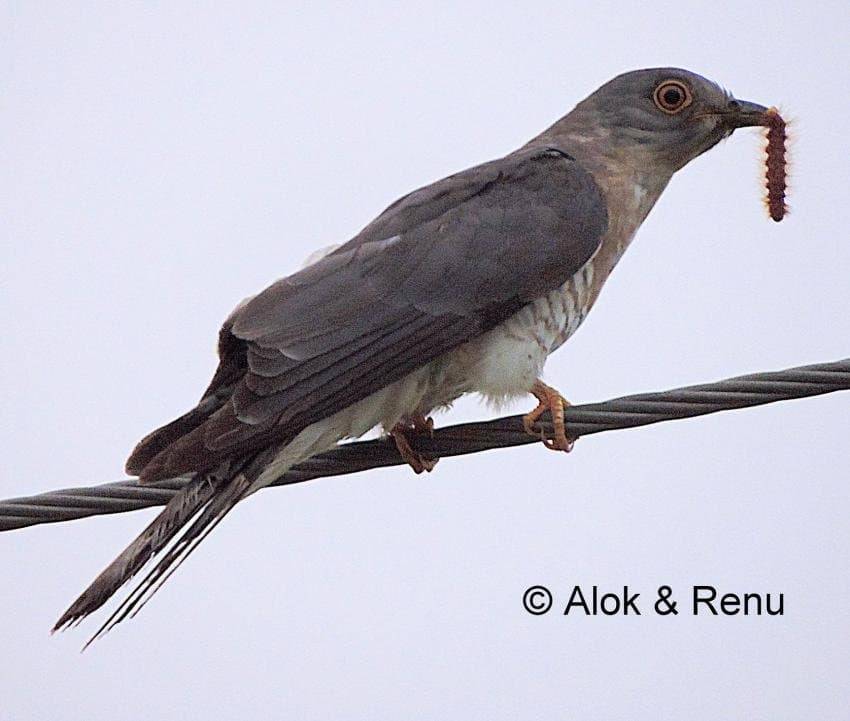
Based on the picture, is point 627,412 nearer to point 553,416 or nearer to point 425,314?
point 553,416

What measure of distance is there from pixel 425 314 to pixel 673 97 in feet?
5.57

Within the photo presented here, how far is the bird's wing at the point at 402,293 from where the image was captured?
4430 mm

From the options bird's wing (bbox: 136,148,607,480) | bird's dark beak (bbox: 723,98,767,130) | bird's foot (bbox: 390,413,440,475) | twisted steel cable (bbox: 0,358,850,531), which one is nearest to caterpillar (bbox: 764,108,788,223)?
bird's dark beak (bbox: 723,98,767,130)

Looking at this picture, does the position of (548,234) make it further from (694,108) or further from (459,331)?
(694,108)

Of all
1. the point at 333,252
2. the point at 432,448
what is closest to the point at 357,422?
the point at 432,448

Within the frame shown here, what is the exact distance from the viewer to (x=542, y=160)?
5551 millimetres

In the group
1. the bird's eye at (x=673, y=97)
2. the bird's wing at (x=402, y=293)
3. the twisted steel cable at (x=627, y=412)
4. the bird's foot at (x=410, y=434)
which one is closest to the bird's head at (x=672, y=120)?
the bird's eye at (x=673, y=97)

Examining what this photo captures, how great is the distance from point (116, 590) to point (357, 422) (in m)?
1.04

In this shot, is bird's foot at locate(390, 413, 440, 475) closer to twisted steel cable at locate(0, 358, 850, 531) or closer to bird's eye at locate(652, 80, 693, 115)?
twisted steel cable at locate(0, 358, 850, 531)

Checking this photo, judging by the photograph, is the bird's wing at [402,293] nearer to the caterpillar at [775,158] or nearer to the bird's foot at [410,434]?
the bird's foot at [410,434]

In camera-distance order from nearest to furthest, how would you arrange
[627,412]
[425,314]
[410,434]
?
[627,412] < [425,314] < [410,434]

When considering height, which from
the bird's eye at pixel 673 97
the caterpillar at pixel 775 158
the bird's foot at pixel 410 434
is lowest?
the bird's foot at pixel 410 434

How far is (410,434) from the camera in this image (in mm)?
5102

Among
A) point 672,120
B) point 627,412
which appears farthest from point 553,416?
point 672,120
